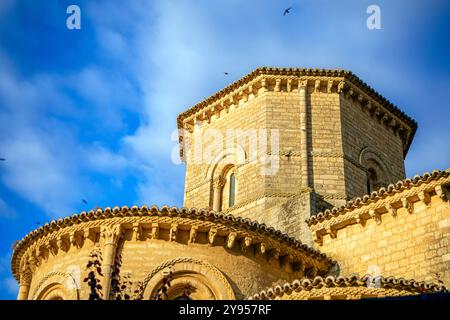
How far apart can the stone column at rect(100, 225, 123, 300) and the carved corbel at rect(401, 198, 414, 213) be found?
602 centimetres

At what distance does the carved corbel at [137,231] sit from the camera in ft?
39.0

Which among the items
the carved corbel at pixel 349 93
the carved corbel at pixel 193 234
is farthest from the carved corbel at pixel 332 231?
the carved corbel at pixel 349 93

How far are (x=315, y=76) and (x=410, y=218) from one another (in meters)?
6.52

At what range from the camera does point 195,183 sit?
739 inches

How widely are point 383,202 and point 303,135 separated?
453 cm

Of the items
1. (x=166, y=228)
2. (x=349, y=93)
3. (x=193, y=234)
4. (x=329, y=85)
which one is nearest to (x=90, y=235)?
(x=166, y=228)

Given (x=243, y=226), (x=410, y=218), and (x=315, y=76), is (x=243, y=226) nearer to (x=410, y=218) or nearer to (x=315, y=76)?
(x=410, y=218)

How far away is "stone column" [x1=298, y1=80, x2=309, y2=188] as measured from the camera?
16.3 m

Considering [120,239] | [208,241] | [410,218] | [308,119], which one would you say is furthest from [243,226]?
[308,119]

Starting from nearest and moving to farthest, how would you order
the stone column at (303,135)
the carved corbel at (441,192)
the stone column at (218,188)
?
the carved corbel at (441,192)
the stone column at (303,135)
the stone column at (218,188)

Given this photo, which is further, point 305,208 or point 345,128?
point 345,128

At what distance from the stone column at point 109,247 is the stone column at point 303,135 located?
237 inches

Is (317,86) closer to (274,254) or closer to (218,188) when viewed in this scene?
(218,188)

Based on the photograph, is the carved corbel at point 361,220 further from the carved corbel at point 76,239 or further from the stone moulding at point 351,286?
the carved corbel at point 76,239
